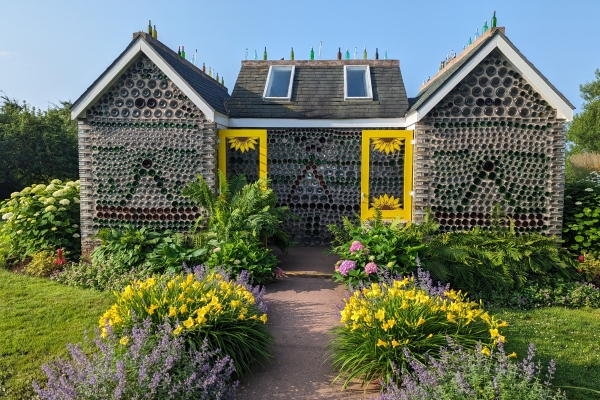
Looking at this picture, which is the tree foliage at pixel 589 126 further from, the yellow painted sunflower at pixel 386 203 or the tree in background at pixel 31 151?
the tree in background at pixel 31 151

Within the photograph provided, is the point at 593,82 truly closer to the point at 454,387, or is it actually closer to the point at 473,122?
the point at 473,122

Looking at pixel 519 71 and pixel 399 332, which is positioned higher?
pixel 519 71

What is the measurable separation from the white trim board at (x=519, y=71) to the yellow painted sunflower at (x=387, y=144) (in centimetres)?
146

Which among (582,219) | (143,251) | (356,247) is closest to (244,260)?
(356,247)

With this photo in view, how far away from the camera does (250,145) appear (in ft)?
34.4

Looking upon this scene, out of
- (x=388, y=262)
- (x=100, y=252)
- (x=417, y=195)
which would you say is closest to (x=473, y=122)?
(x=417, y=195)

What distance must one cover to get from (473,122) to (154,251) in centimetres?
688

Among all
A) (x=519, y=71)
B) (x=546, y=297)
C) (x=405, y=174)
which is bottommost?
Result: (x=546, y=297)

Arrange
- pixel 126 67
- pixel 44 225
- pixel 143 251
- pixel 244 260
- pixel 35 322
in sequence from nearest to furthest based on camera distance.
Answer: pixel 35 322 → pixel 244 260 → pixel 143 251 → pixel 126 67 → pixel 44 225

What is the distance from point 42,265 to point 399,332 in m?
7.69

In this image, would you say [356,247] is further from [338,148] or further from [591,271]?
[591,271]

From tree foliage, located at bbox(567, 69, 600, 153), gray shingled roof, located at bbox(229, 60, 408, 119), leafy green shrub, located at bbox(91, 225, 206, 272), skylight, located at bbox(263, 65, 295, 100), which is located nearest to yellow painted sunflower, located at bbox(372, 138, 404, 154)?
gray shingled roof, located at bbox(229, 60, 408, 119)

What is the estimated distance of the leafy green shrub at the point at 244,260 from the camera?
7.22 metres

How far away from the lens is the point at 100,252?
8719mm
